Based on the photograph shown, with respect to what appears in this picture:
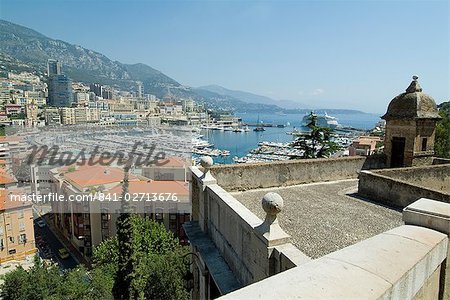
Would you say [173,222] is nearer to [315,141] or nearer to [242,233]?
[315,141]

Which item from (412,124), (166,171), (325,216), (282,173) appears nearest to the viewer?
(325,216)

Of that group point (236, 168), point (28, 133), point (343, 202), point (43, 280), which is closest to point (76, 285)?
point (43, 280)

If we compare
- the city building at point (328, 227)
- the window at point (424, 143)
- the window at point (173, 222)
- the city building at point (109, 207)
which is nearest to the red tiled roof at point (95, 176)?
the city building at point (109, 207)

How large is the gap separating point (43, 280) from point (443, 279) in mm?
29099

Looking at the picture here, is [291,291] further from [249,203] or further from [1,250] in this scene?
[1,250]

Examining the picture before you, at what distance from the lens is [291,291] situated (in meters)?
1.36

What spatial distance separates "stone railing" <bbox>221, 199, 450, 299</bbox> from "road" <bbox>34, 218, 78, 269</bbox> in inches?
1705

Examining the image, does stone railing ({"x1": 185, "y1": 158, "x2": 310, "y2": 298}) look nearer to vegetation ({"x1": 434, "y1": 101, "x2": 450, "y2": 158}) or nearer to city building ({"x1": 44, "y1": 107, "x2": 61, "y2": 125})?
vegetation ({"x1": 434, "y1": 101, "x2": 450, "y2": 158})

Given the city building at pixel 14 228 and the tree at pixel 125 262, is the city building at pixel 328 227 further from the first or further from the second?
the city building at pixel 14 228

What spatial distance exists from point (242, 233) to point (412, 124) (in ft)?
26.9

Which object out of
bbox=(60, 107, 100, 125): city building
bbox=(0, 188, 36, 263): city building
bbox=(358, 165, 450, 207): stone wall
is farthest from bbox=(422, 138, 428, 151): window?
bbox=(60, 107, 100, 125): city building

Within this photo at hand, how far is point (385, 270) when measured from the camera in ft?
5.54

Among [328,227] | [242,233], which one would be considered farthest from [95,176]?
[242,233]

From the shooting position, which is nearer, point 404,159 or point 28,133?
point 404,159
